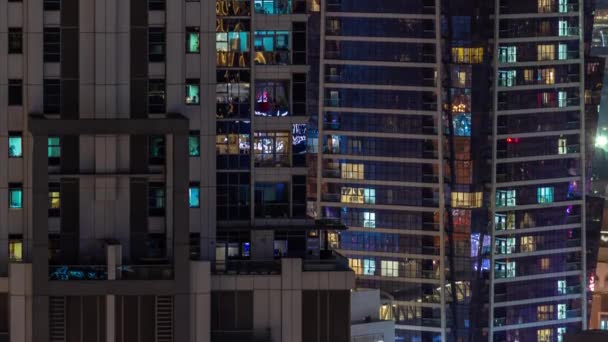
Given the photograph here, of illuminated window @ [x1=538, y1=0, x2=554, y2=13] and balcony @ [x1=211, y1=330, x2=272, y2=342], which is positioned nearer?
balcony @ [x1=211, y1=330, x2=272, y2=342]

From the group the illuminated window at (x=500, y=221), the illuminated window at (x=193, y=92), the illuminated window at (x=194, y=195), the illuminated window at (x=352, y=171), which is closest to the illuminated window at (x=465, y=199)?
the illuminated window at (x=500, y=221)

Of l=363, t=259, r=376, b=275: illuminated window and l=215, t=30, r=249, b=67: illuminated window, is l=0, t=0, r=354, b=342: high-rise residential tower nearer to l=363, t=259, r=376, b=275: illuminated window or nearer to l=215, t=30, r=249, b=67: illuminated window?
l=215, t=30, r=249, b=67: illuminated window

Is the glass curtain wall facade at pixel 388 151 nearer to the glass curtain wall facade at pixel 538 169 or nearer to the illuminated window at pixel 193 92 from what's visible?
the glass curtain wall facade at pixel 538 169

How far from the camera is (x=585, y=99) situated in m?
137

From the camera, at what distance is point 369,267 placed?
133m

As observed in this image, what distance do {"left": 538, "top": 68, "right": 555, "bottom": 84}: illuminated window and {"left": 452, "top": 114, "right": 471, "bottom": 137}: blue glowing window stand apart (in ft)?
24.8

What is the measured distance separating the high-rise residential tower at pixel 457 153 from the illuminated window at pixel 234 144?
A: 72469 mm

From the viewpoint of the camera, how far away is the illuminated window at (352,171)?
133500 mm

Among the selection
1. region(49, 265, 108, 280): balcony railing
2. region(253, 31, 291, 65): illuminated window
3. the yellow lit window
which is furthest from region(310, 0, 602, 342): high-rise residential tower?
region(49, 265, 108, 280): balcony railing

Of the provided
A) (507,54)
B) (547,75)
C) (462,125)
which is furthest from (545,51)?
(462,125)

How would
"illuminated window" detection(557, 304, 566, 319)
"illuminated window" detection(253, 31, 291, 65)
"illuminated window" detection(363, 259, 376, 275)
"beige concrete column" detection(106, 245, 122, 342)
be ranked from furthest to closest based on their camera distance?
"illuminated window" detection(557, 304, 566, 319) → "illuminated window" detection(363, 259, 376, 275) → "illuminated window" detection(253, 31, 291, 65) → "beige concrete column" detection(106, 245, 122, 342)

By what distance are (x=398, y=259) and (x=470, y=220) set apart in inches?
268

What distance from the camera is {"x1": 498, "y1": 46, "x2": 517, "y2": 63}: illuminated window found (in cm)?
13425

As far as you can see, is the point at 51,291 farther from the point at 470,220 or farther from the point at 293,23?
the point at 470,220
